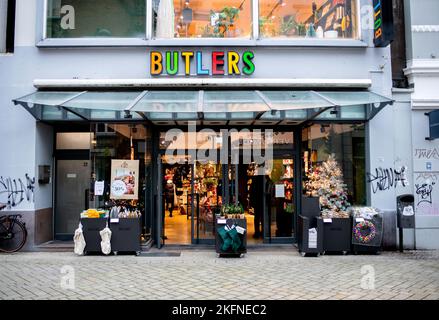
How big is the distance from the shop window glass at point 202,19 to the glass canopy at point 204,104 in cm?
174

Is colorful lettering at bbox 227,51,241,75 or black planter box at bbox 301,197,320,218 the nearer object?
black planter box at bbox 301,197,320,218

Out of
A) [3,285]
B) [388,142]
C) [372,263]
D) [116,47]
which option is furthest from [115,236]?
[388,142]

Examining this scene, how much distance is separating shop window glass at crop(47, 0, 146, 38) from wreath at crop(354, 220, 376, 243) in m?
7.39

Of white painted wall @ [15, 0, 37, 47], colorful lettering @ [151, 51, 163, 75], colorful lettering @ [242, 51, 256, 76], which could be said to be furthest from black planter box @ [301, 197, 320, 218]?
white painted wall @ [15, 0, 37, 47]

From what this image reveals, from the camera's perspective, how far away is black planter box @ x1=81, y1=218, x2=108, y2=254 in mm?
10102

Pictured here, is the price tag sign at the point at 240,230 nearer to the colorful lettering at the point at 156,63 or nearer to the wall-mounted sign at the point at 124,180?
the wall-mounted sign at the point at 124,180

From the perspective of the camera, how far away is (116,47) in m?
11.0

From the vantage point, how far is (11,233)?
1038 centimetres

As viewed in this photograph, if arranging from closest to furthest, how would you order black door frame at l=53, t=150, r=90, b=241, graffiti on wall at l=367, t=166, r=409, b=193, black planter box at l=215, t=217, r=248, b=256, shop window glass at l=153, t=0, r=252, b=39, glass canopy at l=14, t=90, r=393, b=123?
glass canopy at l=14, t=90, r=393, b=123 → black planter box at l=215, t=217, r=248, b=256 → graffiti on wall at l=367, t=166, r=409, b=193 → shop window glass at l=153, t=0, r=252, b=39 → black door frame at l=53, t=150, r=90, b=241

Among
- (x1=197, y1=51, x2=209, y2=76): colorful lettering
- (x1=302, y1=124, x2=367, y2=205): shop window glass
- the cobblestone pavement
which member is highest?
(x1=197, y1=51, x2=209, y2=76): colorful lettering

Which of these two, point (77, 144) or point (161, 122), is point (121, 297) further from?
point (77, 144)

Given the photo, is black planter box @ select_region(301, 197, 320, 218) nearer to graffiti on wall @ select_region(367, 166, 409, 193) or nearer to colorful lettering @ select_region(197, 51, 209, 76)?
graffiti on wall @ select_region(367, 166, 409, 193)

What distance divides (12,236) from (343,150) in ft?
28.9

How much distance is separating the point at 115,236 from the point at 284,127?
532cm
